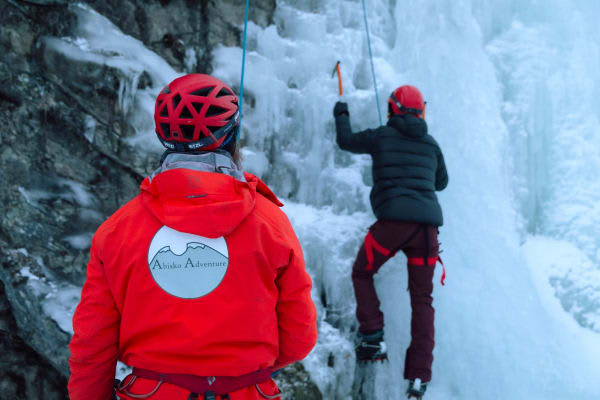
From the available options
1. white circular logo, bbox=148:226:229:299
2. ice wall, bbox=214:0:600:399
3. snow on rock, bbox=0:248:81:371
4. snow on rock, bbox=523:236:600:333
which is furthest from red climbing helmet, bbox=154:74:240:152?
snow on rock, bbox=523:236:600:333

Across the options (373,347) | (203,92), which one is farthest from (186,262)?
(373,347)

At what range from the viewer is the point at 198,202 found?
1045 millimetres

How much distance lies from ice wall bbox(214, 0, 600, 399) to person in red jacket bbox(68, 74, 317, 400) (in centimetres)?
177

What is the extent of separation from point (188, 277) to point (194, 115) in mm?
466

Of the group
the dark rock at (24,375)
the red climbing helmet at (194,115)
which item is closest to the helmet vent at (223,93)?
the red climbing helmet at (194,115)

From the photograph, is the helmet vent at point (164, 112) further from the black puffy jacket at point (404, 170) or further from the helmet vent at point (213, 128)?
the black puffy jacket at point (404, 170)

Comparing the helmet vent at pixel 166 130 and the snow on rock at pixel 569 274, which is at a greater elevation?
the helmet vent at pixel 166 130

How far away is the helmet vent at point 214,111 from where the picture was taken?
1.20 metres

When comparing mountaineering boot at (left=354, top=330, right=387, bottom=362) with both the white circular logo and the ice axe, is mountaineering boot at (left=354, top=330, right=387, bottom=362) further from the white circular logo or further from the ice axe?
the ice axe

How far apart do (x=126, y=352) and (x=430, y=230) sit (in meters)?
1.80

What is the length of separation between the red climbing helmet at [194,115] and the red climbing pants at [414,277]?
1.45 m

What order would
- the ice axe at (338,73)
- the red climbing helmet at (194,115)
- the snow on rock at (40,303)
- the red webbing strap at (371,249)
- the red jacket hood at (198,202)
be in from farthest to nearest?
the ice axe at (338,73)
the snow on rock at (40,303)
the red webbing strap at (371,249)
the red climbing helmet at (194,115)
the red jacket hood at (198,202)

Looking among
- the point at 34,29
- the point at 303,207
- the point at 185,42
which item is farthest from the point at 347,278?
the point at 34,29

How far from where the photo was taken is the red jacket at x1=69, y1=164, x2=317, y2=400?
104 cm
